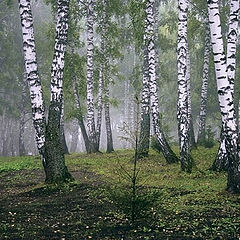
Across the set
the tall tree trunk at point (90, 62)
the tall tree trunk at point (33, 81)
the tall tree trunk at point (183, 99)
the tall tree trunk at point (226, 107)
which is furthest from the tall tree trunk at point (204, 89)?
the tall tree trunk at point (33, 81)

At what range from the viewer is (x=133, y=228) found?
552 cm

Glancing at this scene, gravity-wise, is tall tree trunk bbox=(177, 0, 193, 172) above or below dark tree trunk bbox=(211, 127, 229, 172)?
above

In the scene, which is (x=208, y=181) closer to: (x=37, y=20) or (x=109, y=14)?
(x=109, y=14)

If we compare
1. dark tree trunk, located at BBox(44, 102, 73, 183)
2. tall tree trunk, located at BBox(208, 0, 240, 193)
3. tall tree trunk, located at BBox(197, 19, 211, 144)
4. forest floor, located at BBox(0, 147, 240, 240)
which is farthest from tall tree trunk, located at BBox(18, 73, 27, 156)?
tall tree trunk, located at BBox(208, 0, 240, 193)

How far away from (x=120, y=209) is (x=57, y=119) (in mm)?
3944

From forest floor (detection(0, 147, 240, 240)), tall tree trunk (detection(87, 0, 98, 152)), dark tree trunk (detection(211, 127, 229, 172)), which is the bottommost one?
forest floor (detection(0, 147, 240, 240))

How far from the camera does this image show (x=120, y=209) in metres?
5.88

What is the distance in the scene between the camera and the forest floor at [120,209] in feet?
17.3

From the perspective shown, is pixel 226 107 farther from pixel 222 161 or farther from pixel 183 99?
pixel 222 161

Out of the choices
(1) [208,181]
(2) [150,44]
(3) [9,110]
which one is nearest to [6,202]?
(1) [208,181]

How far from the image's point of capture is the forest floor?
528cm

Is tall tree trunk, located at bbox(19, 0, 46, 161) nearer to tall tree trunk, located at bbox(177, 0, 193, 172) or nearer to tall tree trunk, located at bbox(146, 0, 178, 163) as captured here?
tall tree trunk, located at bbox(177, 0, 193, 172)

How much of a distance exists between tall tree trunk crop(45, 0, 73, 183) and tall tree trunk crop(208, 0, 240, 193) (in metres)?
4.18

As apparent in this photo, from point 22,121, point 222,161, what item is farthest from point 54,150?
point 22,121
